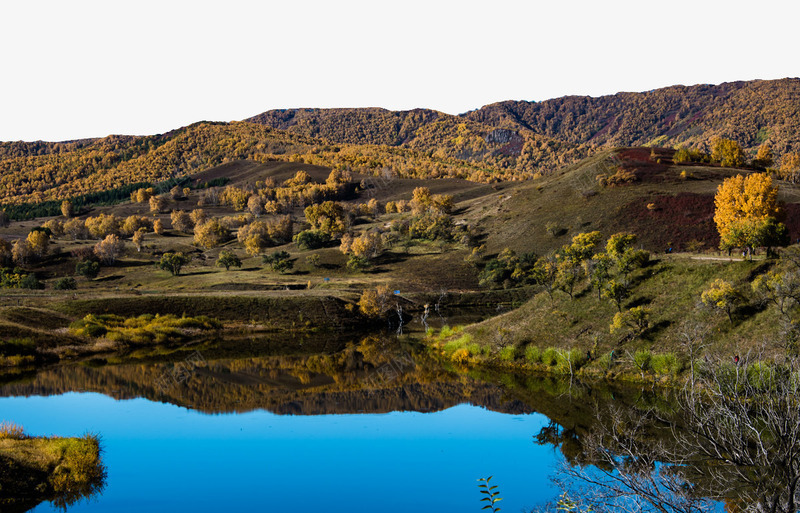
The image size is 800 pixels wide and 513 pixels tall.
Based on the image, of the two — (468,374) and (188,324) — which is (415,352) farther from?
(188,324)

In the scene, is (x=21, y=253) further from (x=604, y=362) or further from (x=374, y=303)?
(x=604, y=362)

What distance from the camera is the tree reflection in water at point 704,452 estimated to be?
13.6 metres

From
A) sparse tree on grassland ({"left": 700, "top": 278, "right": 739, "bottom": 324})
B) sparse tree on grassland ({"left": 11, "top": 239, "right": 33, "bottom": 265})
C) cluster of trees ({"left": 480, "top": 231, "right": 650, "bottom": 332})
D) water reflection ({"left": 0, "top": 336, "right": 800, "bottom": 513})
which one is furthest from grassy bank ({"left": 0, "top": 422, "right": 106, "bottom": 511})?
sparse tree on grassland ({"left": 11, "top": 239, "right": 33, "bottom": 265})

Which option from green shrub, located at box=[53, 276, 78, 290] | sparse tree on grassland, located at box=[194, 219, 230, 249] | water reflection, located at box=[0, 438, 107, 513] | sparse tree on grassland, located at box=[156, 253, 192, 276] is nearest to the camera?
water reflection, located at box=[0, 438, 107, 513]

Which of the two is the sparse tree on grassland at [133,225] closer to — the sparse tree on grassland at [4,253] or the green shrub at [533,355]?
the sparse tree on grassland at [4,253]

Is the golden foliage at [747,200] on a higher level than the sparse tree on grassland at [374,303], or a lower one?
higher

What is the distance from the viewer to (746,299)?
4200cm

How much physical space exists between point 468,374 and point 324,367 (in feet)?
51.3

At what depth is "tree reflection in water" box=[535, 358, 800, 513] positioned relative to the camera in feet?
44.6

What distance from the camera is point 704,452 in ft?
56.1

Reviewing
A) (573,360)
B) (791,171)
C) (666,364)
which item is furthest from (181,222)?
(791,171)

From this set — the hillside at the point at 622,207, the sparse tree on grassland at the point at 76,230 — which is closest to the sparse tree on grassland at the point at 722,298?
the hillside at the point at 622,207

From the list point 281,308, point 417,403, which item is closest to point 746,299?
point 417,403

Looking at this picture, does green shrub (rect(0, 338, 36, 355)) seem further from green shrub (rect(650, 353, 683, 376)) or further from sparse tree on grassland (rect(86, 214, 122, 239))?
sparse tree on grassland (rect(86, 214, 122, 239))
